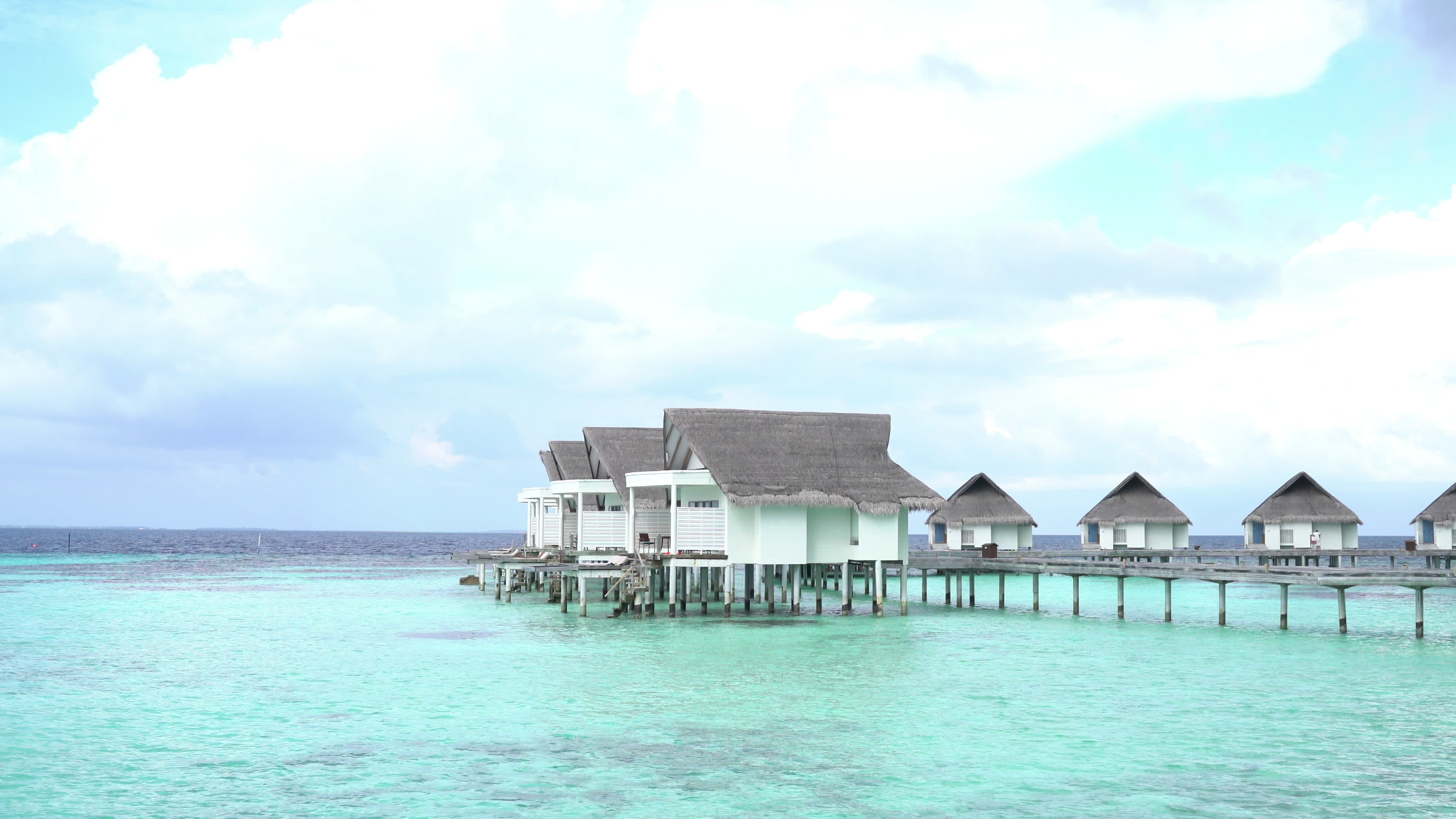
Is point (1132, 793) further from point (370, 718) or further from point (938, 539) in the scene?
point (938, 539)

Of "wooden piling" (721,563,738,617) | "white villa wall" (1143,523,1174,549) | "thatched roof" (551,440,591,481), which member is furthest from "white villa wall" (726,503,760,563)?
"white villa wall" (1143,523,1174,549)

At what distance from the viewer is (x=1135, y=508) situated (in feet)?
197

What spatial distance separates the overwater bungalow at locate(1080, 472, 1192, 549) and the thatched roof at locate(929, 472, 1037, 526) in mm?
4941

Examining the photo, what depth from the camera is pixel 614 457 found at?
4088 cm

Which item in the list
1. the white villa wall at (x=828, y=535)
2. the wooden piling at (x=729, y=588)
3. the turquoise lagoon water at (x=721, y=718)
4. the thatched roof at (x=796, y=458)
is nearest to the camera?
the turquoise lagoon water at (x=721, y=718)

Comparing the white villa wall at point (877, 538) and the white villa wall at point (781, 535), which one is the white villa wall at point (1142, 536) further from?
the white villa wall at point (781, 535)

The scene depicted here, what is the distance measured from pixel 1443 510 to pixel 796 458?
37.2m

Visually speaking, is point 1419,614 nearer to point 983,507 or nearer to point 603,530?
point 603,530

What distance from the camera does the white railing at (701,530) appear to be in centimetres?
3341

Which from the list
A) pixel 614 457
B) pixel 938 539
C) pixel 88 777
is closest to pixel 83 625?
pixel 614 457

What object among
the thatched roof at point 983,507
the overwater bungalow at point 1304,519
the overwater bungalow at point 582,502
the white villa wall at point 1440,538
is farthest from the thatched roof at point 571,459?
the white villa wall at point 1440,538

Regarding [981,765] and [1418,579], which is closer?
[981,765]

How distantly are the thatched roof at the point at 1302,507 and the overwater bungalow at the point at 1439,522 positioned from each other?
2.94 meters

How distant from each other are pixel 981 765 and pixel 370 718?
29.8 feet
